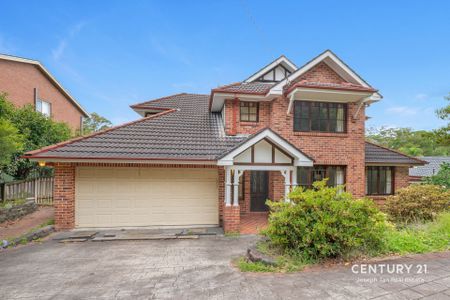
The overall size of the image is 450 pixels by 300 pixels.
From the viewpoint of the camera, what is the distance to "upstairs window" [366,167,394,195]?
1117 cm

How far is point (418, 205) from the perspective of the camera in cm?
685

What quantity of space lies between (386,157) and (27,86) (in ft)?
78.6

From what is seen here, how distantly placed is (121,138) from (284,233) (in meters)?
7.10

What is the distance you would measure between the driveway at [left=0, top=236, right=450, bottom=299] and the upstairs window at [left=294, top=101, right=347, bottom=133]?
6262 mm

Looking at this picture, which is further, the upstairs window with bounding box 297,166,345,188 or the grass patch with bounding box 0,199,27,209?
the upstairs window with bounding box 297,166,345,188

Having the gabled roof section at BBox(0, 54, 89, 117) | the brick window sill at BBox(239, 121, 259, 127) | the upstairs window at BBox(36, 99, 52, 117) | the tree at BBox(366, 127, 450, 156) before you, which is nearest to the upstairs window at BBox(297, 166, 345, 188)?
the brick window sill at BBox(239, 121, 259, 127)

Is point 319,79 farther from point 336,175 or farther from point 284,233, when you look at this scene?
point 284,233

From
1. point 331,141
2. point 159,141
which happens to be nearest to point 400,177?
point 331,141

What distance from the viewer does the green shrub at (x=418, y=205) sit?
680 centimetres

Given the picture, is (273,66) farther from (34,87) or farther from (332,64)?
(34,87)

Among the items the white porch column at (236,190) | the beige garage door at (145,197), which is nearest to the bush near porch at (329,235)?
the white porch column at (236,190)

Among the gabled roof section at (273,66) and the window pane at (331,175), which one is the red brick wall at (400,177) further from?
the gabled roof section at (273,66)

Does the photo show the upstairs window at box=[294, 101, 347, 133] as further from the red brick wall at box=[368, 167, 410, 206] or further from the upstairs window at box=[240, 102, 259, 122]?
the red brick wall at box=[368, 167, 410, 206]

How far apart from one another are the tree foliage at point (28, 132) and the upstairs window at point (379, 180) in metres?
17.6
